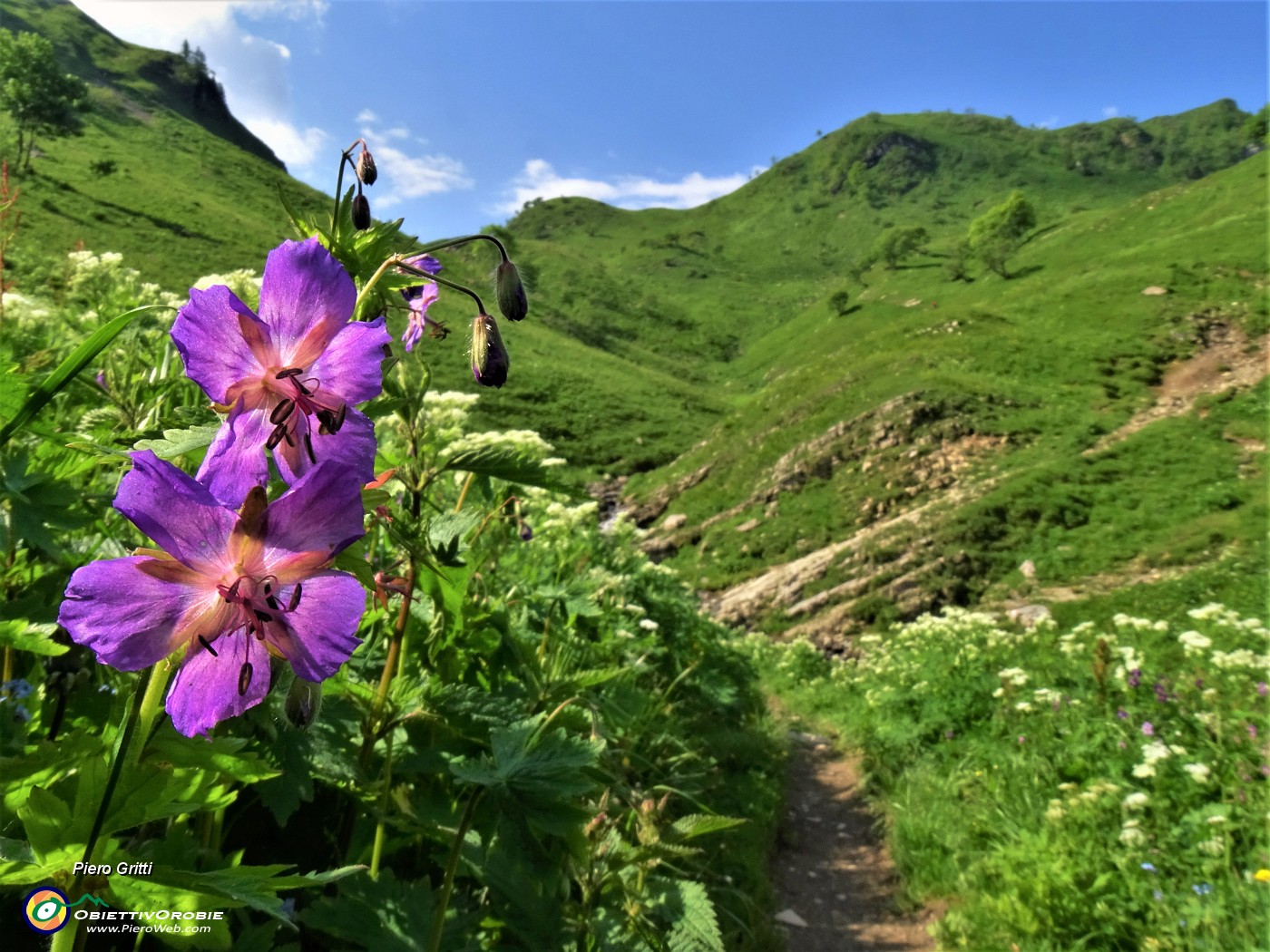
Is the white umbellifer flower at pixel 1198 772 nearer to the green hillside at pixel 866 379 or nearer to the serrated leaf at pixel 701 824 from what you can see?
the serrated leaf at pixel 701 824

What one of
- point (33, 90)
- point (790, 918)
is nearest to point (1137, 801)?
point (790, 918)

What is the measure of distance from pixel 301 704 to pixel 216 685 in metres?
0.11

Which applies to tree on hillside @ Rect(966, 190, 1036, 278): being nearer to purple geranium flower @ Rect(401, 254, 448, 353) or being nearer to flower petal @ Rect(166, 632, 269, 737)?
purple geranium flower @ Rect(401, 254, 448, 353)

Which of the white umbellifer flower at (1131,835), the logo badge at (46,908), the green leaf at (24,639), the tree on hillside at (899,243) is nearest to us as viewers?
the logo badge at (46,908)

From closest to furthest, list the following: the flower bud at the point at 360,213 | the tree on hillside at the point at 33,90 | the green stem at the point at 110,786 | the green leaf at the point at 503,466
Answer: the green stem at the point at 110,786 < the flower bud at the point at 360,213 < the green leaf at the point at 503,466 < the tree on hillside at the point at 33,90

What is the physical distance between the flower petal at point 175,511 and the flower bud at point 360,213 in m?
0.51

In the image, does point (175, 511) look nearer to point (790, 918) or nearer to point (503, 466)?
point (503, 466)

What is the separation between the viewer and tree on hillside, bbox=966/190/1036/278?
57.0m

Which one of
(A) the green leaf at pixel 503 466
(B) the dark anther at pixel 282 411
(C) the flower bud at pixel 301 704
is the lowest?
(C) the flower bud at pixel 301 704

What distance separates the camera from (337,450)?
0.83 meters

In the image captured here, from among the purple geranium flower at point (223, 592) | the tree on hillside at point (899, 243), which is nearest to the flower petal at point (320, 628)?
the purple geranium flower at point (223, 592)

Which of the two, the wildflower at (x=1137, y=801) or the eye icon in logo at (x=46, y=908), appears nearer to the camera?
the eye icon in logo at (x=46, y=908)

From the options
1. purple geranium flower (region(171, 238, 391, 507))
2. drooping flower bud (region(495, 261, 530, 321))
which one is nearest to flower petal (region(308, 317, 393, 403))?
purple geranium flower (region(171, 238, 391, 507))

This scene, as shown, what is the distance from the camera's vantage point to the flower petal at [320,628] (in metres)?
0.79
